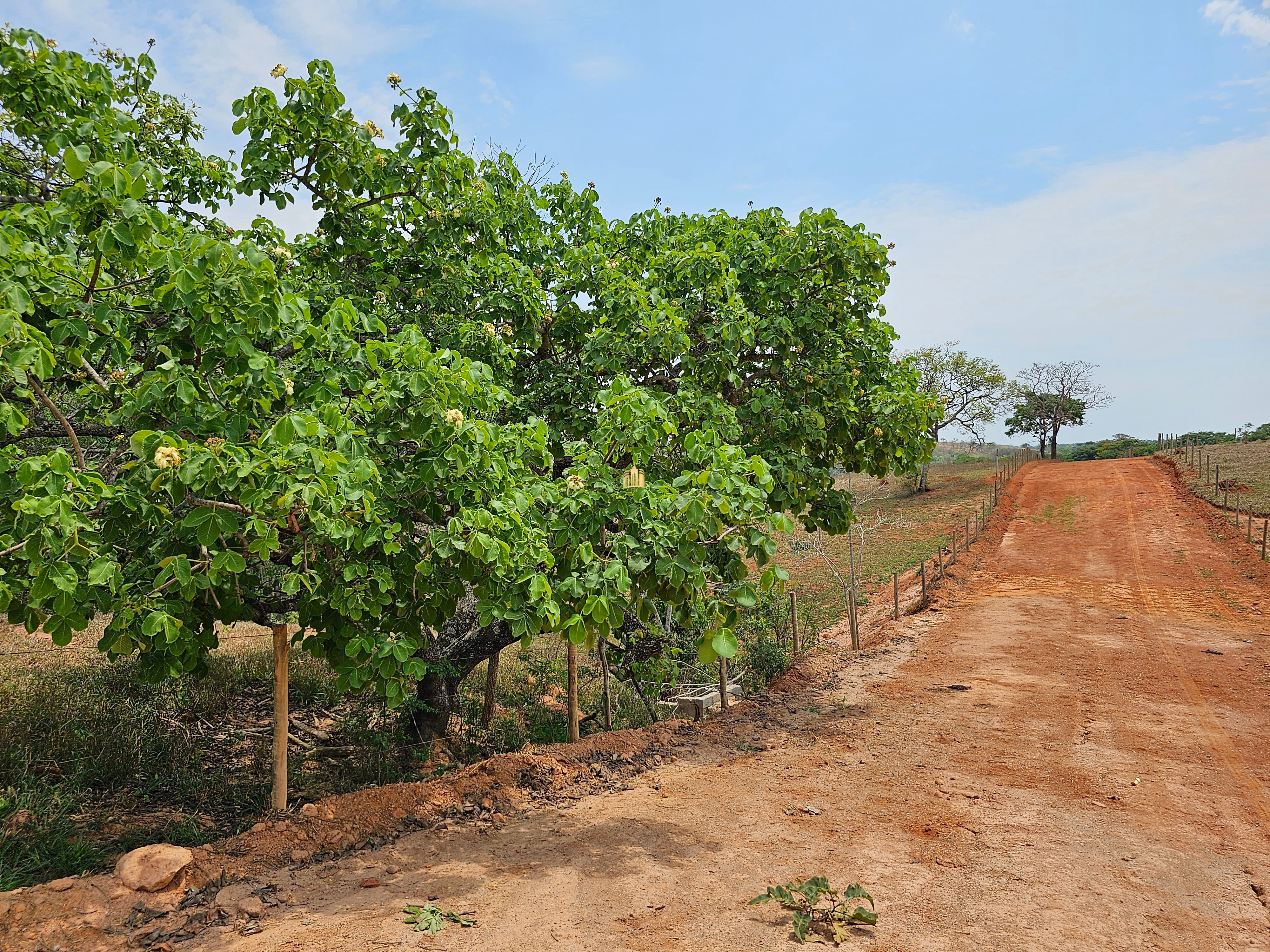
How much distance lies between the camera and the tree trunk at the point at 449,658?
7.58m

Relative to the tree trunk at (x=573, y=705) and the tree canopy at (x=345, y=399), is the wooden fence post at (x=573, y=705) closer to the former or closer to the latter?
the tree trunk at (x=573, y=705)

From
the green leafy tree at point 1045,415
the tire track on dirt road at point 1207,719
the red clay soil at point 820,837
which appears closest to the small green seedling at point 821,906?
the red clay soil at point 820,837

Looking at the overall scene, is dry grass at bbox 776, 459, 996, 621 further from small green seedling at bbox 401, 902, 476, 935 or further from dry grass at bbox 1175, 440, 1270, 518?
dry grass at bbox 1175, 440, 1270, 518

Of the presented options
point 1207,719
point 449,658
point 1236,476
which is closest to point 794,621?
point 1207,719

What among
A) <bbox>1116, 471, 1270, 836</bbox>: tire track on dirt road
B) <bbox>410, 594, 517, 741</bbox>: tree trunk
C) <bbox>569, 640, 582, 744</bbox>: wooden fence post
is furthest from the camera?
<bbox>410, 594, 517, 741</bbox>: tree trunk

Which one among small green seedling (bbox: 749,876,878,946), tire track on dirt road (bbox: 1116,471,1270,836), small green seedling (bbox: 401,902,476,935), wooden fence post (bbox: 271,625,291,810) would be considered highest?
wooden fence post (bbox: 271,625,291,810)

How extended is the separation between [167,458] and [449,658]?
4.84 metres

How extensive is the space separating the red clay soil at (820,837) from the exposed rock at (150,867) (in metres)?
0.07

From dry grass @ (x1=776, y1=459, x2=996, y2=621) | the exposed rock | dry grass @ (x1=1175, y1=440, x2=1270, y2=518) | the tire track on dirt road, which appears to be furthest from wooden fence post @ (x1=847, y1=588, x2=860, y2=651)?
dry grass @ (x1=1175, y1=440, x2=1270, y2=518)

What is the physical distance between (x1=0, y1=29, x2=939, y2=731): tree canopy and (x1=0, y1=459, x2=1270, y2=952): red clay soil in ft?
4.60

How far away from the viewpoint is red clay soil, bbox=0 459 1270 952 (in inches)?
164

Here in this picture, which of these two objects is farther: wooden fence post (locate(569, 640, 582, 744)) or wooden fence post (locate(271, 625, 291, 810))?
wooden fence post (locate(569, 640, 582, 744))

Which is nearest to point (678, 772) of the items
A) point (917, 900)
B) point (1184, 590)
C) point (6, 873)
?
point (917, 900)

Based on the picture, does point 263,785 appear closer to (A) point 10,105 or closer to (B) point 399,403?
(B) point 399,403
